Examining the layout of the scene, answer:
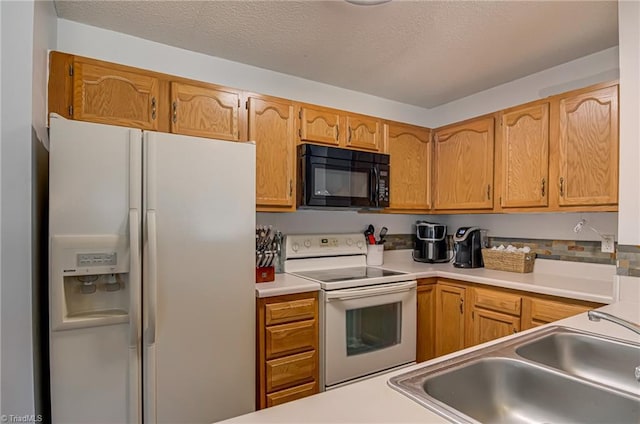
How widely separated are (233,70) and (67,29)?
97cm

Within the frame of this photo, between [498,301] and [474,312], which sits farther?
[474,312]

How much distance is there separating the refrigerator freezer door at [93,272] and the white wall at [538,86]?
270 centimetres

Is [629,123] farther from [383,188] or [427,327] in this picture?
[427,327]

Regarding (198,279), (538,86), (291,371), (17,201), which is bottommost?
(291,371)

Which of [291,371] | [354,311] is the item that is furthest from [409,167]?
[291,371]

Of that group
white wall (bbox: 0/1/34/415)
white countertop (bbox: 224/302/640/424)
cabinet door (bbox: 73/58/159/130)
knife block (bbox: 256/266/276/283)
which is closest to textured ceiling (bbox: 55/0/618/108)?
cabinet door (bbox: 73/58/159/130)

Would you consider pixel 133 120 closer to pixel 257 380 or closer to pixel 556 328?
pixel 257 380

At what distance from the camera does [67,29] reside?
196 centimetres

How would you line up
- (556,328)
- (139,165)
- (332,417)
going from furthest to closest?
(139,165), (556,328), (332,417)

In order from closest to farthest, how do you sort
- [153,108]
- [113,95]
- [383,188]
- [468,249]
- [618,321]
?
[618,321] → [113,95] → [153,108] → [383,188] → [468,249]

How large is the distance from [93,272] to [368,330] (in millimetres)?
1630

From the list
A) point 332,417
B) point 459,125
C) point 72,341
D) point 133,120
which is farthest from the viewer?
point 459,125

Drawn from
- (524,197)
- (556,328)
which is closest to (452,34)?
(524,197)

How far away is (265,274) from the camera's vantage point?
219 cm
